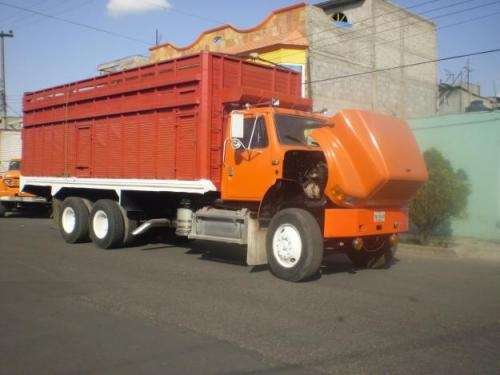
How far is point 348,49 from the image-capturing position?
2394 centimetres

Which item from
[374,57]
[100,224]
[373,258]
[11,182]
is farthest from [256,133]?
[374,57]

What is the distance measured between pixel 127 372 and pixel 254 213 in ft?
17.2

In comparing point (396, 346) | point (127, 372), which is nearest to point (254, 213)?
point (396, 346)

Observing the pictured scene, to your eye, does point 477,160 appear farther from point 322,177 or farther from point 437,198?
point 322,177

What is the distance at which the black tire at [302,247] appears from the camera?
27.5 ft

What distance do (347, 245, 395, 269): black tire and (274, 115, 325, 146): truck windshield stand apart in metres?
2.27

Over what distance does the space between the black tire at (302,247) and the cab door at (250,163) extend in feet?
2.20

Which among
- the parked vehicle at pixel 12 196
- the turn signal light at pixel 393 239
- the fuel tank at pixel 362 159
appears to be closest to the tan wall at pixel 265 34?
the parked vehicle at pixel 12 196

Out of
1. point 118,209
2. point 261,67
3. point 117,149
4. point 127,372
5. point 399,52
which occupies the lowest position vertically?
point 127,372

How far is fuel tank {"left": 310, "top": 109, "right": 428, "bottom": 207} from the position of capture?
831 centimetres

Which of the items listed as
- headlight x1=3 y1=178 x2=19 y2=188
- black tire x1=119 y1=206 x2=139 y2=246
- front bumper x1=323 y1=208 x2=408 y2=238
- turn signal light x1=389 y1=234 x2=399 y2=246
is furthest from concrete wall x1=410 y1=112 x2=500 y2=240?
headlight x1=3 y1=178 x2=19 y2=188

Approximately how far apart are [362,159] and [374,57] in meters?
18.3

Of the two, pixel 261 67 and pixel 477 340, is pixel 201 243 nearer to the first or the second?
pixel 261 67

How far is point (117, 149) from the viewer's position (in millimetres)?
12203
